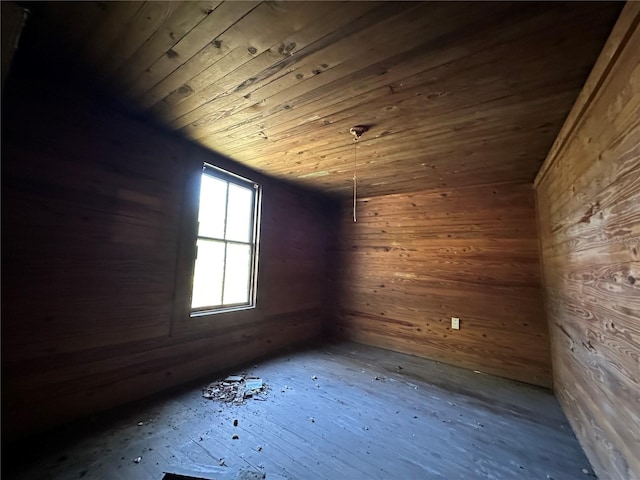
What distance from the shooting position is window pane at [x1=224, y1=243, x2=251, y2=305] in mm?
2911

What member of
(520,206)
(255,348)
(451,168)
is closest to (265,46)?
(451,168)

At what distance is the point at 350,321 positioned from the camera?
3980 millimetres

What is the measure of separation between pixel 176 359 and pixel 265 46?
2495 mm

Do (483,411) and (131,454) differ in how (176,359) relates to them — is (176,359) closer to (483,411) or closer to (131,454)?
(131,454)

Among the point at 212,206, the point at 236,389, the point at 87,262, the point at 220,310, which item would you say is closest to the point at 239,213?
the point at 212,206

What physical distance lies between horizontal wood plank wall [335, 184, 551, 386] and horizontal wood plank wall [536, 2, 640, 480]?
0.88m

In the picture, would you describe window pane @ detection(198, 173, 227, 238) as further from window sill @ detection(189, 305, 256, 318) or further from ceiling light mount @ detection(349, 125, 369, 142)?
ceiling light mount @ detection(349, 125, 369, 142)

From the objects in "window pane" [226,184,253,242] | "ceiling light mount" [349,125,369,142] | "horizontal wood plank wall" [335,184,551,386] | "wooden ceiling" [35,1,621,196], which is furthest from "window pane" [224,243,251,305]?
"ceiling light mount" [349,125,369,142]

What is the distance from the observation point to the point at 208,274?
2699 mm

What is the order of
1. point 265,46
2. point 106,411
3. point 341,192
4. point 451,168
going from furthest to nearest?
1. point 341,192
2. point 451,168
3. point 106,411
4. point 265,46

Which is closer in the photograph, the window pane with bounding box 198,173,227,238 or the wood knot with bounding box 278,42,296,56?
the wood knot with bounding box 278,42,296,56

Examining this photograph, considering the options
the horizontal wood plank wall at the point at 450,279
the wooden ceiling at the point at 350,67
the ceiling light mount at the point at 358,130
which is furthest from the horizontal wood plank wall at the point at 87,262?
the horizontal wood plank wall at the point at 450,279

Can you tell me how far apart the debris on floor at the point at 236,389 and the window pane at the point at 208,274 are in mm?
752

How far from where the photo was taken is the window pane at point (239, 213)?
117 inches
